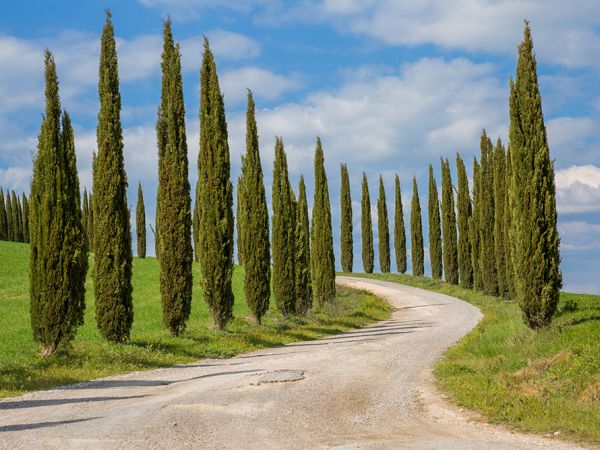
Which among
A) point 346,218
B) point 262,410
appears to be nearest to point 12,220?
point 346,218

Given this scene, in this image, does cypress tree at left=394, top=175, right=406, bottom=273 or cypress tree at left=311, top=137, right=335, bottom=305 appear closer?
cypress tree at left=311, top=137, right=335, bottom=305

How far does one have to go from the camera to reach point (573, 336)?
16672mm

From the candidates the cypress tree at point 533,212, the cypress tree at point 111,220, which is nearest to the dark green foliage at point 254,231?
the cypress tree at point 111,220

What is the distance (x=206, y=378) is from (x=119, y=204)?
7.92m

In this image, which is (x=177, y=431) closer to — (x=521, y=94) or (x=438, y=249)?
(x=521, y=94)

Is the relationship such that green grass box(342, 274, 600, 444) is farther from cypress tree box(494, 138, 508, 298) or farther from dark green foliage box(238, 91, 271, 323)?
cypress tree box(494, 138, 508, 298)

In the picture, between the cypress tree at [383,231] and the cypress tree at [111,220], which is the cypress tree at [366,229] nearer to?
the cypress tree at [383,231]

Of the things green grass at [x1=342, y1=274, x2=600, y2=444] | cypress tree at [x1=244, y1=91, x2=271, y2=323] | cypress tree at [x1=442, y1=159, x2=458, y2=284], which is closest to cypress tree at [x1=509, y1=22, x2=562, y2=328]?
green grass at [x1=342, y1=274, x2=600, y2=444]

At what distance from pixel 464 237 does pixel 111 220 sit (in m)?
40.0

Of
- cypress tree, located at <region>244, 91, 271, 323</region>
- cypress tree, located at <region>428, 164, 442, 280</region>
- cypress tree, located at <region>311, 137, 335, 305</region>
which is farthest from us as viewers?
cypress tree, located at <region>428, 164, 442, 280</region>

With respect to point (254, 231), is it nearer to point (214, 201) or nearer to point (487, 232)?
point (214, 201)

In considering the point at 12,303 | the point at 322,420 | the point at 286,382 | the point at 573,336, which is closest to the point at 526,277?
the point at 573,336

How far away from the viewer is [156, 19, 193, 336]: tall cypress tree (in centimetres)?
2269

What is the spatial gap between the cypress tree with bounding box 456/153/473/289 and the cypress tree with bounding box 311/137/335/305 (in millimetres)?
17501
